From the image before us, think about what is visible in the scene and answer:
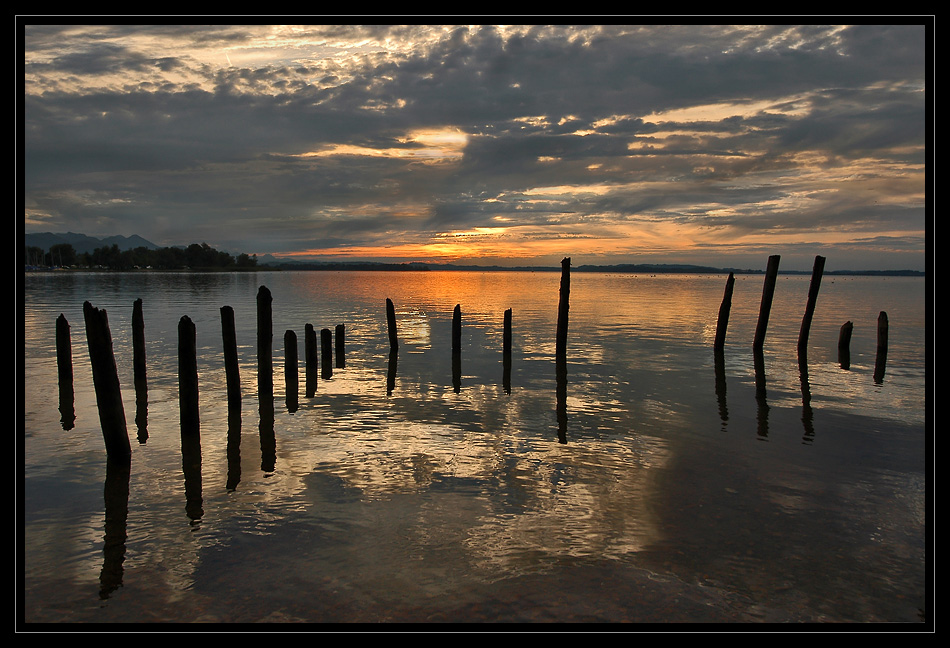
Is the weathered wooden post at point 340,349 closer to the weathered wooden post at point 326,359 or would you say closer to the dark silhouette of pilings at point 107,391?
the weathered wooden post at point 326,359

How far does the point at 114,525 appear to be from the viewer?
308 inches

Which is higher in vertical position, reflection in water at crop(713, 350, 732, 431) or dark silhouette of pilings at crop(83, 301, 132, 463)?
dark silhouette of pilings at crop(83, 301, 132, 463)

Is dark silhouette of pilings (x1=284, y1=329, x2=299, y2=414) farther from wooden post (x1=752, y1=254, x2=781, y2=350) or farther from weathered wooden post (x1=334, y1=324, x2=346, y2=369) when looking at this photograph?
wooden post (x1=752, y1=254, x2=781, y2=350)

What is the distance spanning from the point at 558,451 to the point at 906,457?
6.69 metres

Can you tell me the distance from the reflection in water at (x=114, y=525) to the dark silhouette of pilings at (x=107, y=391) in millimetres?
282

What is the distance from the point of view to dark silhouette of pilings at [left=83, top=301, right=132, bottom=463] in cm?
1012

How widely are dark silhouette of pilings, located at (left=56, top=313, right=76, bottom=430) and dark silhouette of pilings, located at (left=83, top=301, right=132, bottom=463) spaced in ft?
14.1

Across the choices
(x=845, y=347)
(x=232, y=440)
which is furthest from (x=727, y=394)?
(x=232, y=440)

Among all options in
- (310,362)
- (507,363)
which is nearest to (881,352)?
(507,363)

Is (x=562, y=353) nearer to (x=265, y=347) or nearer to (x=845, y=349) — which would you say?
(x=265, y=347)

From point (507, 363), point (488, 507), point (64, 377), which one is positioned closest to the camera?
point (488, 507)

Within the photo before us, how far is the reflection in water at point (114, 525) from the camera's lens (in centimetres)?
639

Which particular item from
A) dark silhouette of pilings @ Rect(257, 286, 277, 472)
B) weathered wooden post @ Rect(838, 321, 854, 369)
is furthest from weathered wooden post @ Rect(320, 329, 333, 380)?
weathered wooden post @ Rect(838, 321, 854, 369)

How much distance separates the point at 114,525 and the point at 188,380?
13.6ft
